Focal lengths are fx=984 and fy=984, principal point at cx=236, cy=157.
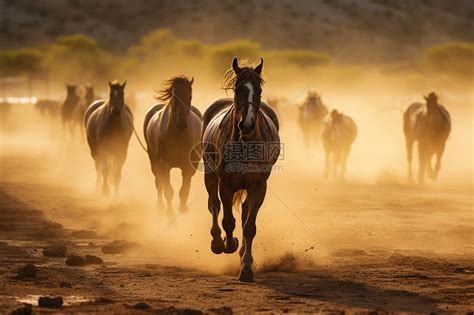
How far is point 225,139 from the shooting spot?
11.0 metres

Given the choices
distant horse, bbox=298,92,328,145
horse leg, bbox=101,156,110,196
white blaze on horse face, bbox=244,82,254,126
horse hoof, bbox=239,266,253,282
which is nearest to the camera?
white blaze on horse face, bbox=244,82,254,126

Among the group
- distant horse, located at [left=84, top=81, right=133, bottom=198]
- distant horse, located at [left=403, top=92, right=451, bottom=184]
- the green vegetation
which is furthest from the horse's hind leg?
the green vegetation

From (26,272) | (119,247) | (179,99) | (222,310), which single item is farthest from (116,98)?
(222,310)

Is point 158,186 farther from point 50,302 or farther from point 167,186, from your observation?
point 50,302

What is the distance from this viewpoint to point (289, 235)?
46.5ft

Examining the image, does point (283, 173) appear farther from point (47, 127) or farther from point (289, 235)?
point (47, 127)

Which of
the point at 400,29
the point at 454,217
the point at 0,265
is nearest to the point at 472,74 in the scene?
the point at 400,29

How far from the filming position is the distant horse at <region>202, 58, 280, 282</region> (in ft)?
34.0

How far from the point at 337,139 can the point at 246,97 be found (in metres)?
16.7

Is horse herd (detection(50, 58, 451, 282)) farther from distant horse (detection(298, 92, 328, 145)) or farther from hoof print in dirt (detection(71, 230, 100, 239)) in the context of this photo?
distant horse (detection(298, 92, 328, 145))

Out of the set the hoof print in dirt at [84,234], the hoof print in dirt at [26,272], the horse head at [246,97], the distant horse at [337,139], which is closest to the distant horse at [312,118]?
the distant horse at [337,139]

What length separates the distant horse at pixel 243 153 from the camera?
408 inches

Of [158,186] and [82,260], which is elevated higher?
[158,186]

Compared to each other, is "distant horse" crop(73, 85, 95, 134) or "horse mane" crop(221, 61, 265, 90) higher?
"distant horse" crop(73, 85, 95, 134)
